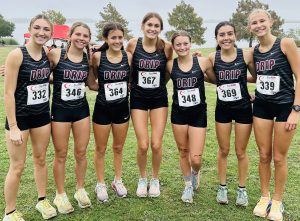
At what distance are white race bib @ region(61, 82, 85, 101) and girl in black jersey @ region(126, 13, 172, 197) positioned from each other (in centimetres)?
73

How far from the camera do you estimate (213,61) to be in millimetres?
4121

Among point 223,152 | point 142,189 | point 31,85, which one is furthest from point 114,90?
point 223,152

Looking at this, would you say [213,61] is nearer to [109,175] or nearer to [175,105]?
[175,105]

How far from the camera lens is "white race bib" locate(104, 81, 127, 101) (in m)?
4.11

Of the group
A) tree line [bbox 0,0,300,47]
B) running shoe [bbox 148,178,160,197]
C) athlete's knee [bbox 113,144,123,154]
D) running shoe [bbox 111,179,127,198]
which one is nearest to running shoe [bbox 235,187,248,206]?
running shoe [bbox 148,178,160,197]

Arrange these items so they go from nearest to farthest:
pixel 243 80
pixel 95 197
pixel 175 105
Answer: pixel 243 80
pixel 175 105
pixel 95 197

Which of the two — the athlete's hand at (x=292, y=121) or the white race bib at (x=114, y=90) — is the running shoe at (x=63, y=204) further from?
the athlete's hand at (x=292, y=121)

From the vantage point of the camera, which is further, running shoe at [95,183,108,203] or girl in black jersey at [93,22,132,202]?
running shoe at [95,183,108,203]

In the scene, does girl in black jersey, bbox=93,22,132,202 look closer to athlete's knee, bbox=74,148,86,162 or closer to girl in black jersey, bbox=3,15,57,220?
athlete's knee, bbox=74,148,86,162

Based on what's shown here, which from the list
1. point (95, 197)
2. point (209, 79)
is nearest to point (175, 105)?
point (209, 79)

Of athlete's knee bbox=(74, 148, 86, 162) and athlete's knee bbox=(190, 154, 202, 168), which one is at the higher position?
athlete's knee bbox=(74, 148, 86, 162)

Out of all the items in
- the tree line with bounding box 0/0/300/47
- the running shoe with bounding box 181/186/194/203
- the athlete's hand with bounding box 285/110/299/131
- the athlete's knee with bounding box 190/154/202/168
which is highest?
the tree line with bounding box 0/0/300/47

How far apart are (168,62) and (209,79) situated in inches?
21.1

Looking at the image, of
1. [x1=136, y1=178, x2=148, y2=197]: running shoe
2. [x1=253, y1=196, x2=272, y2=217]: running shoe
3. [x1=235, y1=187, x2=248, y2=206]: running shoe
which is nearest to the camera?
[x1=253, y1=196, x2=272, y2=217]: running shoe
